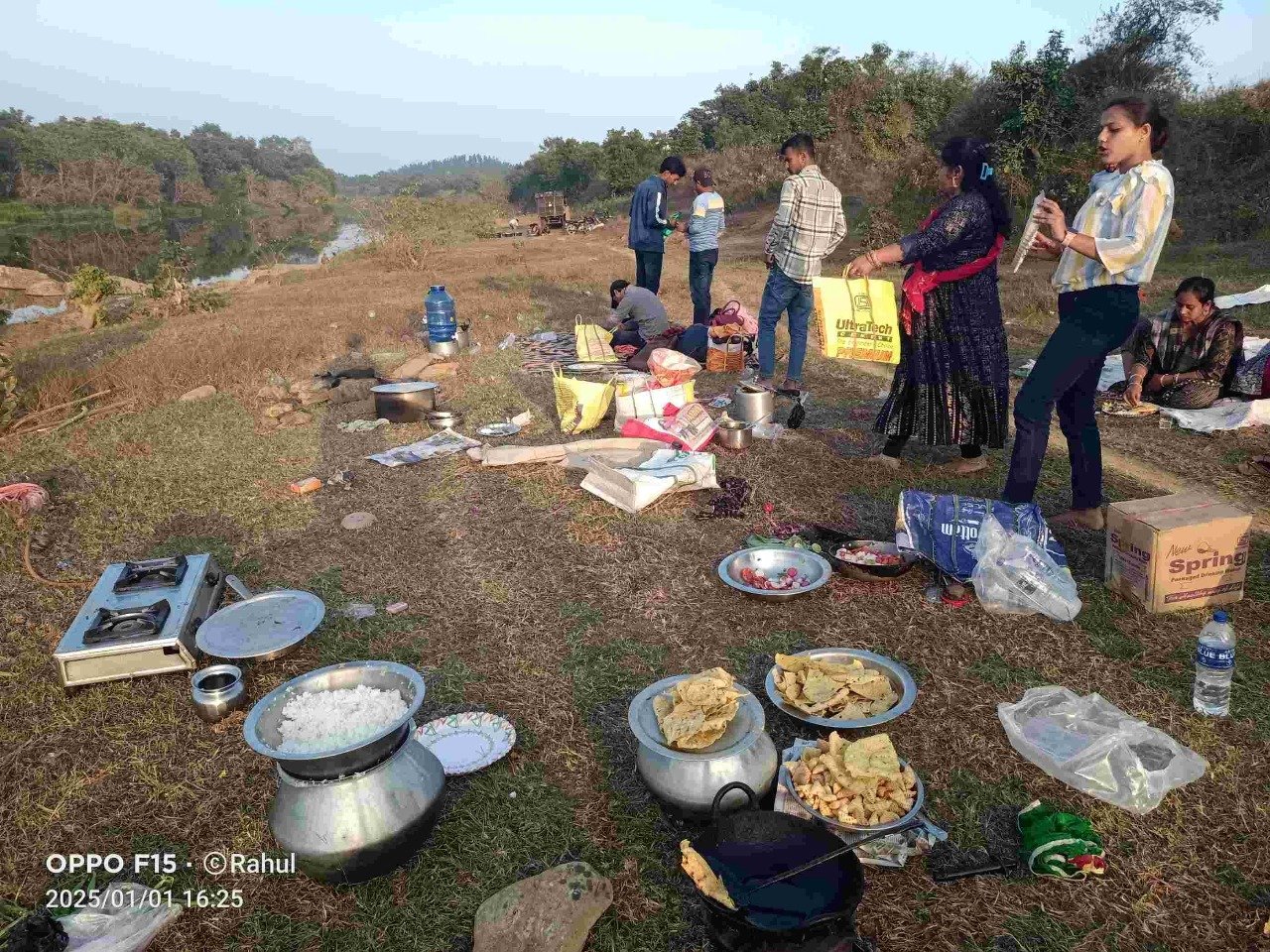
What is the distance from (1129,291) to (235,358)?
28.5 feet

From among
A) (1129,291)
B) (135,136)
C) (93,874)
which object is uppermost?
(135,136)

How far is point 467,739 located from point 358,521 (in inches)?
95.1

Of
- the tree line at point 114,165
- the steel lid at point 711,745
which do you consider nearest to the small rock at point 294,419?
the steel lid at point 711,745

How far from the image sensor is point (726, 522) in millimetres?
4664

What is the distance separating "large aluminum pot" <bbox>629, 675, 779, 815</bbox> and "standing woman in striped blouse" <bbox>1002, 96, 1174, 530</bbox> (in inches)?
93.9

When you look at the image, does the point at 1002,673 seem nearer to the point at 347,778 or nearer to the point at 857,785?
the point at 857,785

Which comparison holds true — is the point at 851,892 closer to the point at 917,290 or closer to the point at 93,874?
the point at 93,874

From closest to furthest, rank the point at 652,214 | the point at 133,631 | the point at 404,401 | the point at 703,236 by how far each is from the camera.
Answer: the point at 133,631, the point at 404,401, the point at 703,236, the point at 652,214

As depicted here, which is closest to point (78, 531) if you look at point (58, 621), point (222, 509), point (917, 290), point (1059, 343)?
point (222, 509)

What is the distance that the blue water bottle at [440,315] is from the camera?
8.82m

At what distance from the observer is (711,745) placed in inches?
94.7

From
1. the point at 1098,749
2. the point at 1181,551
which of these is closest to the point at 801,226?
the point at 1181,551

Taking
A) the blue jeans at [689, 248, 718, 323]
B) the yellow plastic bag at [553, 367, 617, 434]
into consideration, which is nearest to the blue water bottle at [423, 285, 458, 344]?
the blue jeans at [689, 248, 718, 323]

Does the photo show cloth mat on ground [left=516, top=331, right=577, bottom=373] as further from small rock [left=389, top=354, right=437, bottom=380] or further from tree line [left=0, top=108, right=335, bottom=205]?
tree line [left=0, top=108, right=335, bottom=205]
